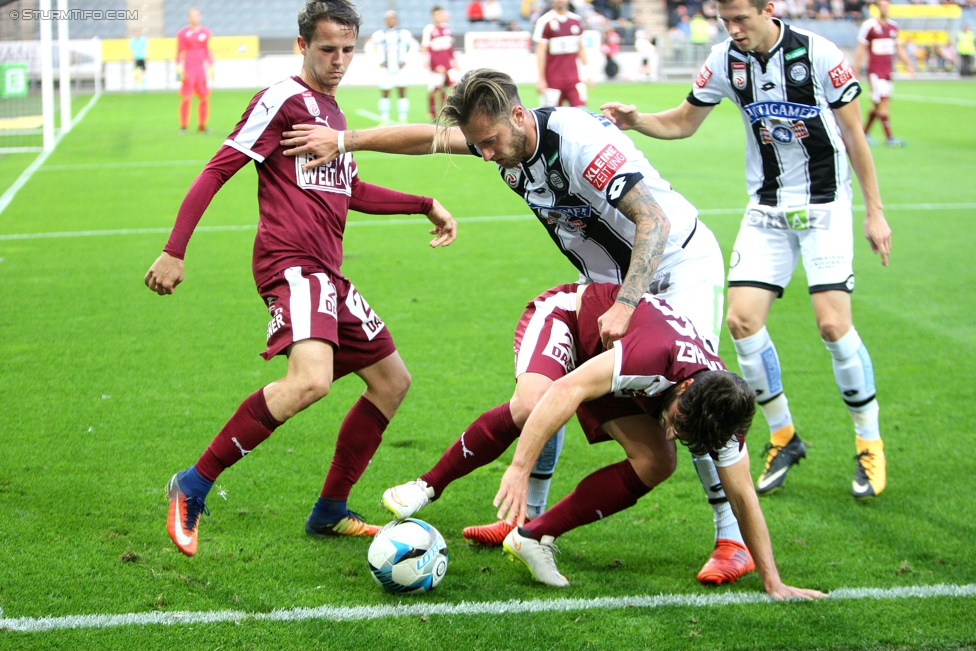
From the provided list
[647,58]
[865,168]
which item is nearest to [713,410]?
[865,168]

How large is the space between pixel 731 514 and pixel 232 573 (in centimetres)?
196

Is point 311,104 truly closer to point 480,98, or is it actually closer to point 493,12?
point 480,98

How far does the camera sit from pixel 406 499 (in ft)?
11.7

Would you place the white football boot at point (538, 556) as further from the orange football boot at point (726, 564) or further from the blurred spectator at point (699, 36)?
the blurred spectator at point (699, 36)

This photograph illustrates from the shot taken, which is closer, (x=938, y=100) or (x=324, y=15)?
(x=324, y=15)

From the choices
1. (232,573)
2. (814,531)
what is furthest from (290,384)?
(814,531)

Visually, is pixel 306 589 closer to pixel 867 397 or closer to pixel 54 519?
pixel 54 519

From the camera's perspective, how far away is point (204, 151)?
52.9 ft

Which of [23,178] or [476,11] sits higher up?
[476,11]

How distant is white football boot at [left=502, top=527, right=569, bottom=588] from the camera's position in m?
3.65

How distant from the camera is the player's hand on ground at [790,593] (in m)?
3.55

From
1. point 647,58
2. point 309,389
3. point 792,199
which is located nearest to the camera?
point 309,389

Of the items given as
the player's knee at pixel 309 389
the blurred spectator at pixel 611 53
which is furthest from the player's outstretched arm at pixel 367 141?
the blurred spectator at pixel 611 53

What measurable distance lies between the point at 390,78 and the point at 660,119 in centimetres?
1591
